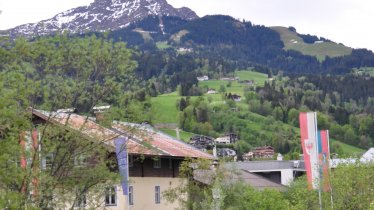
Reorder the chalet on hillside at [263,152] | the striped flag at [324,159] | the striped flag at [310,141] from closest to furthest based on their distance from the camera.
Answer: the striped flag at [324,159] < the striped flag at [310,141] < the chalet on hillside at [263,152]

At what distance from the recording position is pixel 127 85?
2836 centimetres

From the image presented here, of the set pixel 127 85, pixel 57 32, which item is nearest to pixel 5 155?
pixel 57 32

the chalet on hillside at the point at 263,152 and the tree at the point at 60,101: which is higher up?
the tree at the point at 60,101

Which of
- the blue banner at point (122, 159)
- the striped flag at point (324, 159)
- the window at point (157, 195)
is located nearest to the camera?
the blue banner at point (122, 159)

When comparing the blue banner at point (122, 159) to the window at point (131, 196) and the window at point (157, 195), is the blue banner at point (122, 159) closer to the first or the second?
the window at point (131, 196)

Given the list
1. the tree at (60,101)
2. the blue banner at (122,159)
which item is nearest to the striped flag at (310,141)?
the blue banner at (122,159)

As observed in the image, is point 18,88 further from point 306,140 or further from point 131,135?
point 306,140

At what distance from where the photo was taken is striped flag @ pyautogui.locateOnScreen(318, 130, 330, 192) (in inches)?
1855

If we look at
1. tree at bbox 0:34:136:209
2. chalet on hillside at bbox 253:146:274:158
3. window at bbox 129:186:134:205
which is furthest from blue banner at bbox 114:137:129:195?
chalet on hillside at bbox 253:146:274:158

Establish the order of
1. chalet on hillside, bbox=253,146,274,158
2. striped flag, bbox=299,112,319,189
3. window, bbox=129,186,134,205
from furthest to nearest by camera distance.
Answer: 1. chalet on hillside, bbox=253,146,274,158
2. striped flag, bbox=299,112,319,189
3. window, bbox=129,186,134,205

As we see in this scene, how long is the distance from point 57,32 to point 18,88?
326 centimetres

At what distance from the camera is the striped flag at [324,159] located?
4712 cm

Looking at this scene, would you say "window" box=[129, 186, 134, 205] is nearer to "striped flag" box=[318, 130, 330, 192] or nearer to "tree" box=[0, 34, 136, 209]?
"striped flag" box=[318, 130, 330, 192]

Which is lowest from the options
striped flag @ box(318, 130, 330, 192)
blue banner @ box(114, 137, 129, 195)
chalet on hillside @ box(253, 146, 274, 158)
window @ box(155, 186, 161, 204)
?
chalet on hillside @ box(253, 146, 274, 158)
